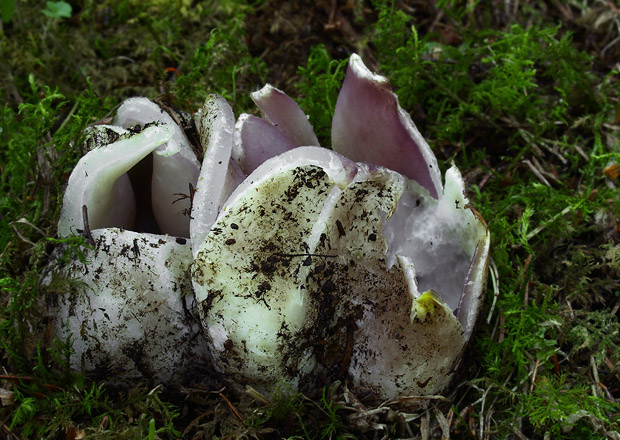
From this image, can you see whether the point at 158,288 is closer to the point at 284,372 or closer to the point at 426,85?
the point at 284,372

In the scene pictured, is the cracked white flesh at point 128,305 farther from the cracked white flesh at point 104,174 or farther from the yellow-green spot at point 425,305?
the yellow-green spot at point 425,305

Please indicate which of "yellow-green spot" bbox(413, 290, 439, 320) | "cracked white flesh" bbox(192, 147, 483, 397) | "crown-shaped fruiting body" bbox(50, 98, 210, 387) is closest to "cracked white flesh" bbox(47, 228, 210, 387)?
"crown-shaped fruiting body" bbox(50, 98, 210, 387)

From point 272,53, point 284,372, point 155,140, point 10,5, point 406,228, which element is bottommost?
point 284,372

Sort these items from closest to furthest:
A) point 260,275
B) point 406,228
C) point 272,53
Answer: point 260,275 → point 406,228 → point 272,53

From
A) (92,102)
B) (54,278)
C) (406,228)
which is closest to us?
(54,278)

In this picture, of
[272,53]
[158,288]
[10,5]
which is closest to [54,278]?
[158,288]

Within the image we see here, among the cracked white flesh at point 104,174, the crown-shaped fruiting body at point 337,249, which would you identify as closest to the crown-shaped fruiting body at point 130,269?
the cracked white flesh at point 104,174
